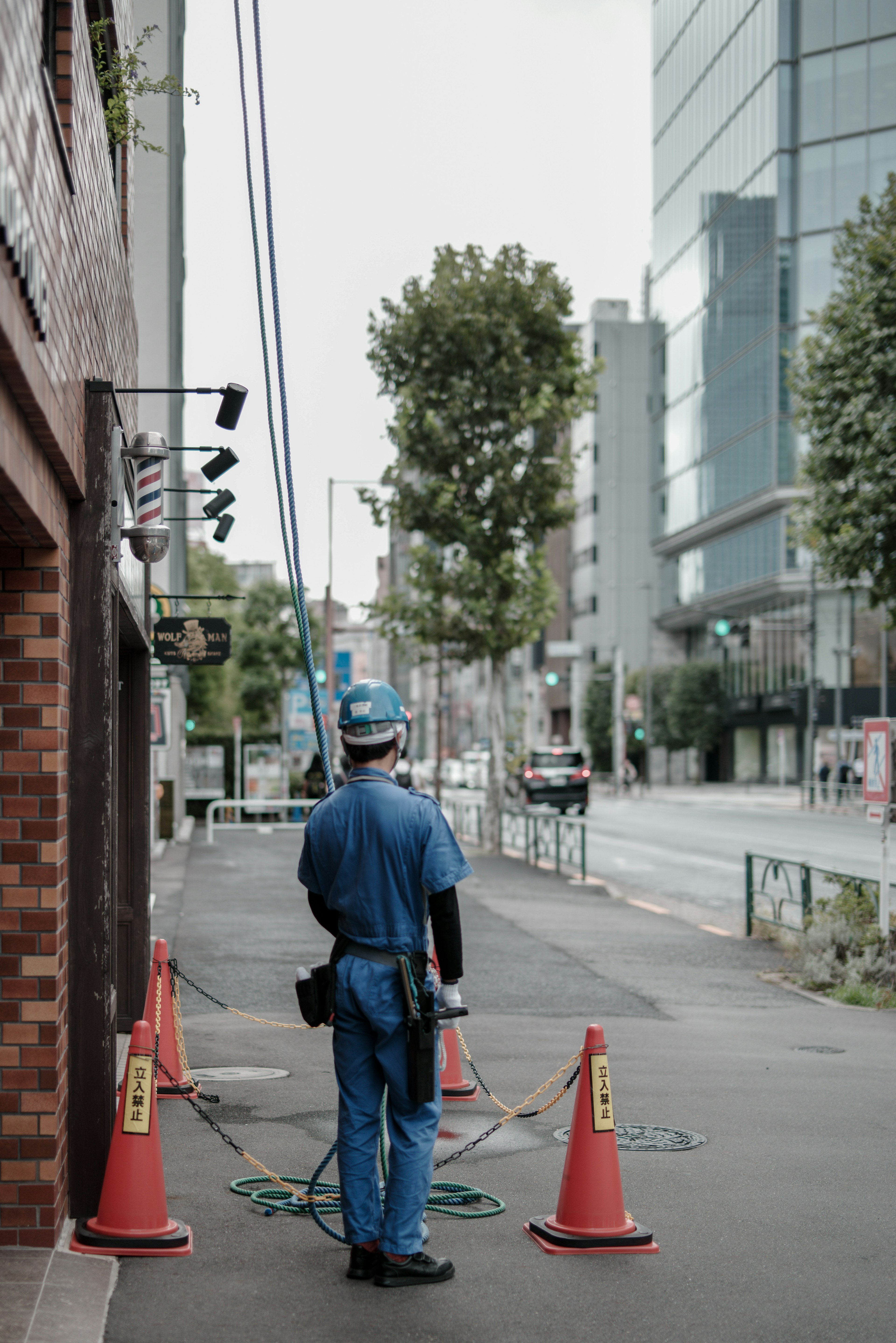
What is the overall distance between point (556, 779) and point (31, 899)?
118 ft

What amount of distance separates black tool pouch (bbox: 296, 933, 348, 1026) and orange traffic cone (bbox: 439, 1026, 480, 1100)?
9.18 feet

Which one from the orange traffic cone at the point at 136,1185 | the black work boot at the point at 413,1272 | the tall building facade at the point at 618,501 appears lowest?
the black work boot at the point at 413,1272

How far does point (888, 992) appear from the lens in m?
11.2

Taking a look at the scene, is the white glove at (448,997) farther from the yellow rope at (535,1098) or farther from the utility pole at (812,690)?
the utility pole at (812,690)

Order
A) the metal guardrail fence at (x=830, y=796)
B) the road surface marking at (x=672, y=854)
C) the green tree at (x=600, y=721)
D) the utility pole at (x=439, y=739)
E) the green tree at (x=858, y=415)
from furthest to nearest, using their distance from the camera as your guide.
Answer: the green tree at (x=600, y=721) < the metal guardrail fence at (x=830, y=796) < the utility pole at (x=439, y=739) < the green tree at (x=858, y=415) < the road surface marking at (x=672, y=854)

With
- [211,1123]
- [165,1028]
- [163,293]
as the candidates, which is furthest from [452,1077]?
[163,293]

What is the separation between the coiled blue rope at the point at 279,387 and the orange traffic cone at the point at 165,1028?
1682 millimetres

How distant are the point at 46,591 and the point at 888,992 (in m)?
8.69

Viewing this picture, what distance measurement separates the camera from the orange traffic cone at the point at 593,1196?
4875 millimetres

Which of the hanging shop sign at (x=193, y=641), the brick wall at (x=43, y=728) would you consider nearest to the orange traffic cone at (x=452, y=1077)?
the brick wall at (x=43, y=728)

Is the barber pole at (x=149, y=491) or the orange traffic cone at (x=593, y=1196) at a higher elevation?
the barber pole at (x=149, y=491)

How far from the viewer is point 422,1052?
14.4 ft

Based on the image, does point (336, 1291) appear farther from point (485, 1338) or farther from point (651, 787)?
point (651, 787)

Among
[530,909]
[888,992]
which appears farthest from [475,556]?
[888,992]
